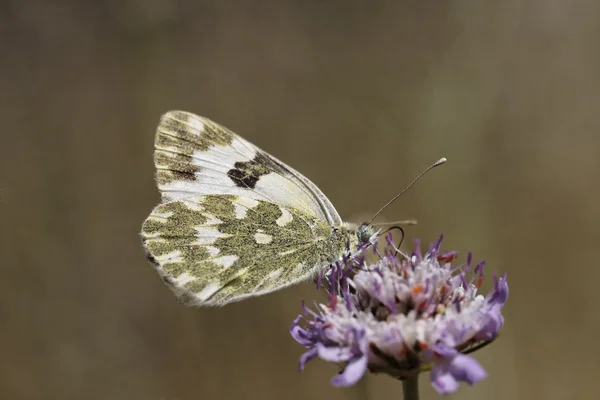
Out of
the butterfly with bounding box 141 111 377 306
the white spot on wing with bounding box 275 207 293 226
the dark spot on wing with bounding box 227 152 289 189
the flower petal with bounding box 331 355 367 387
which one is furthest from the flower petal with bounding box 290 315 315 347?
the dark spot on wing with bounding box 227 152 289 189

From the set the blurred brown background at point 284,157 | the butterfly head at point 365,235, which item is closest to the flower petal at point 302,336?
the butterfly head at point 365,235

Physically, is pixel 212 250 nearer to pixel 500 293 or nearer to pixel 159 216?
pixel 159 216

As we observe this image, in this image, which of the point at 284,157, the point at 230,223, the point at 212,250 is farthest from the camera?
the point at 284,157

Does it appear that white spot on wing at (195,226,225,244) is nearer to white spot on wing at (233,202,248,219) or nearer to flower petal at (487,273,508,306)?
white spot on wing at (233,202,248,219)

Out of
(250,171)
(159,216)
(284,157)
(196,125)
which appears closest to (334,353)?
(159,216)

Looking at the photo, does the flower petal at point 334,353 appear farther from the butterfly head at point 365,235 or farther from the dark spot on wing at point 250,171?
the dark spot on wing at point 250,171

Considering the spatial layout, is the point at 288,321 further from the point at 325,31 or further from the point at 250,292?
the point at 325,31
